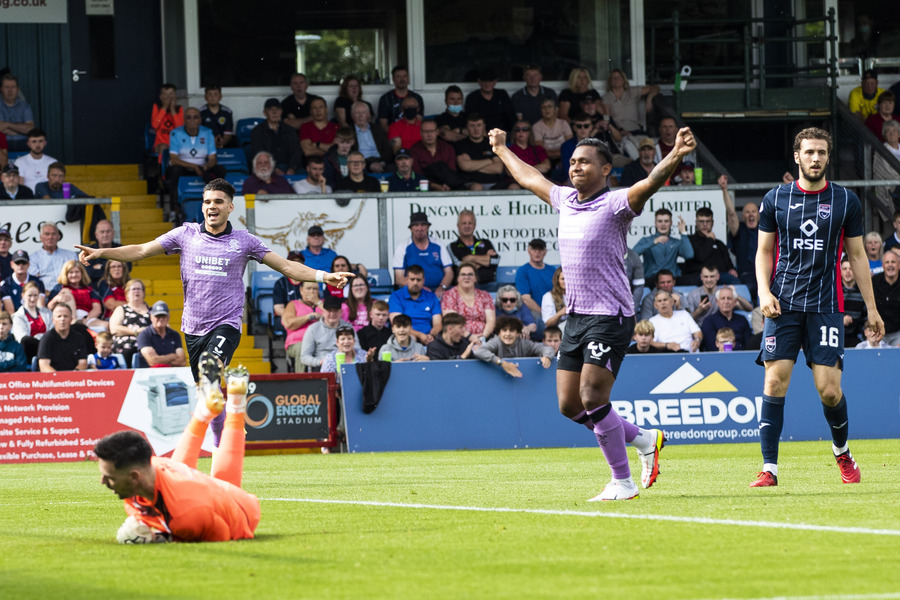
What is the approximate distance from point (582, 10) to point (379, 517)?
1868 centimetres

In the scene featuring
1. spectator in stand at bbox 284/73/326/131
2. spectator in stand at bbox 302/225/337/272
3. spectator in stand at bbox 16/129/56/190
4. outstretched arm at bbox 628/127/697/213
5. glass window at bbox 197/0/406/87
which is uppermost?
glass window at bbox 197/0/406/87

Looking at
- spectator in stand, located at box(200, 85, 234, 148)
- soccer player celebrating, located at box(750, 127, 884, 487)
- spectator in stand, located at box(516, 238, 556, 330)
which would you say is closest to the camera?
soccer player celebrating, located at box(750, 127, 884, 487)

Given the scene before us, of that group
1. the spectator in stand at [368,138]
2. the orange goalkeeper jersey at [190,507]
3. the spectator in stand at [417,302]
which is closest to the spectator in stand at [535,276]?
the spectator in stand at [417,302]

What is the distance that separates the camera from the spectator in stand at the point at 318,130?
21.4 metres

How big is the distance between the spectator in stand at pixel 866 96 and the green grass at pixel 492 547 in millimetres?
15083

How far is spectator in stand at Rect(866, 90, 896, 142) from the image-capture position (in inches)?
912

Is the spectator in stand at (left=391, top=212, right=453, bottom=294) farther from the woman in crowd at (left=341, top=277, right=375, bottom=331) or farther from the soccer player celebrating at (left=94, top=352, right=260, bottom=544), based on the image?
the soccer player celebrating at (left=94, top=352, right=260, bottom=544)

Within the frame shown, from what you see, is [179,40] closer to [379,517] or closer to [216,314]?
[216,314]

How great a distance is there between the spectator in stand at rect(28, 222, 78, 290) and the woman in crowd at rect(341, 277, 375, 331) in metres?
3.87

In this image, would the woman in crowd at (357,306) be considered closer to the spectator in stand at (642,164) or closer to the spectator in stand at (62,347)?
the spectator in stand at (62,347)

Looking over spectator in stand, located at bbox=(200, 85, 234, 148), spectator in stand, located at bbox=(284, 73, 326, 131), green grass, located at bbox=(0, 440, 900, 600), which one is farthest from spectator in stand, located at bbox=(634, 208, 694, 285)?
Answer: green grass, located at bbox=(0, 440, 900, 600)

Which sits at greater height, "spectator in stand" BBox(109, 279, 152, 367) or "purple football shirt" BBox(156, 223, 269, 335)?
"purple football shirt" BBox(156, 223, 269, 335)

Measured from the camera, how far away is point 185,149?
20.3 meters

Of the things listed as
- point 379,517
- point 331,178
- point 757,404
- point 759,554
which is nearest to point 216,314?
point 379,517
